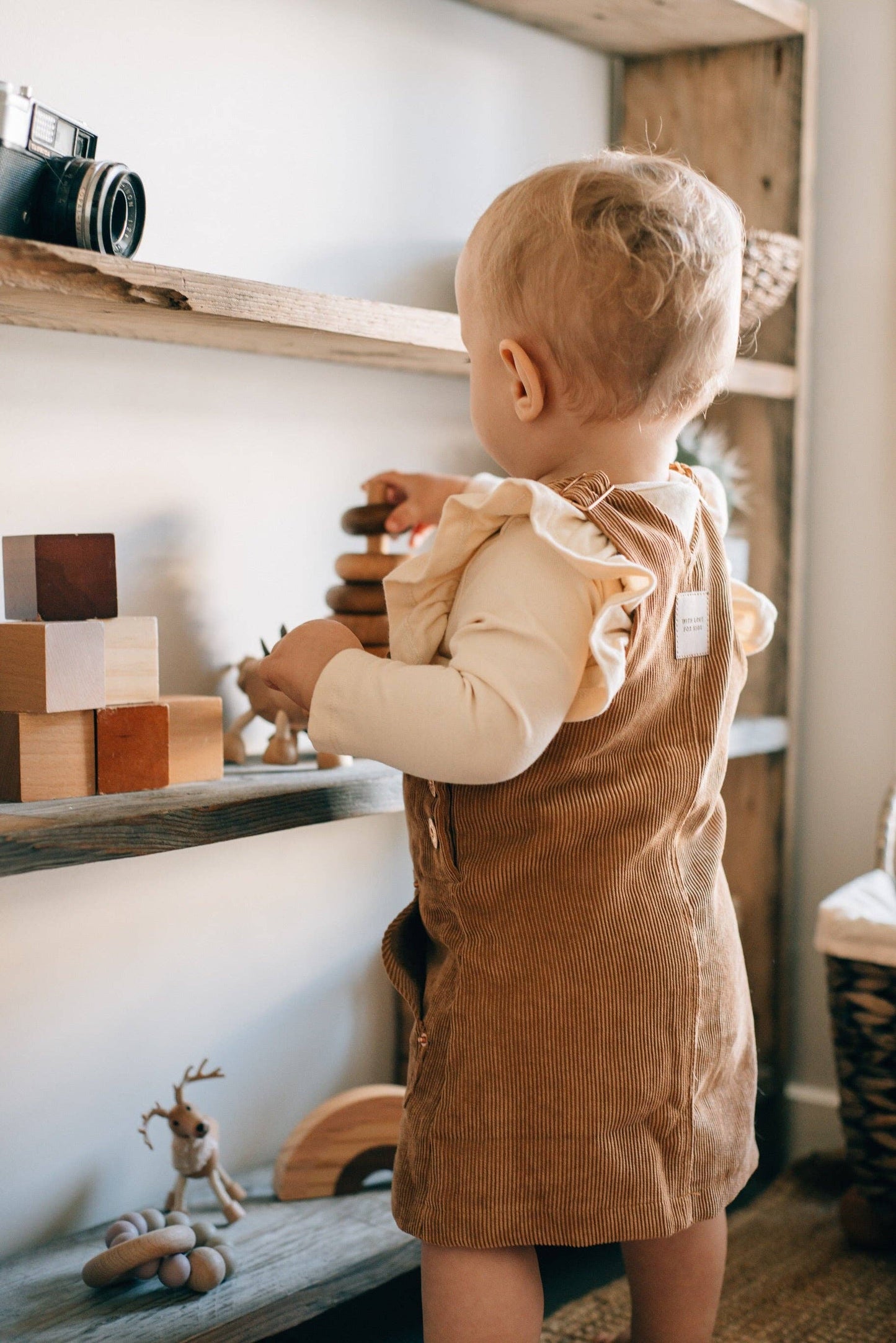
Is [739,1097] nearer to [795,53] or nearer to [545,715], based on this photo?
[545,715]

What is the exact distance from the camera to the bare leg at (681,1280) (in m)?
1.03

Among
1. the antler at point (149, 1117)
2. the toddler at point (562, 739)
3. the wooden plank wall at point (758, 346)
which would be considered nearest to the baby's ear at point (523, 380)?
the toddler at point (562, 739)

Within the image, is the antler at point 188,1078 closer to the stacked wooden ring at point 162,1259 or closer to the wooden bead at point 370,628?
the stacked wooden ring at point 162,1259

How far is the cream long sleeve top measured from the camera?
2.66 ft

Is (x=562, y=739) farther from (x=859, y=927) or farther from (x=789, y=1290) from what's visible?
(x=789, y=1290)

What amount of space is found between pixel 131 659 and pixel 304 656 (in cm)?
19

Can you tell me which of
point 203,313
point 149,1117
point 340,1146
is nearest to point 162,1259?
point 149,1117

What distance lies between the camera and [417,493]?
4.14 feet

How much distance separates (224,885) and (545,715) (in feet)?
2.24

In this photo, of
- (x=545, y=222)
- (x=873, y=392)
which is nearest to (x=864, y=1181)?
(x=873, y=392)

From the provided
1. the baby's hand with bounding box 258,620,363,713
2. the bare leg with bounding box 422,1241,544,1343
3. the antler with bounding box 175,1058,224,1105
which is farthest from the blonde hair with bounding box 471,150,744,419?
the antler with bounding box 175,1058,224,1105

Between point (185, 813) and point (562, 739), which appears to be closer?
point (562, 739)

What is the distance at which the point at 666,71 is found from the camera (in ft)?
5.69

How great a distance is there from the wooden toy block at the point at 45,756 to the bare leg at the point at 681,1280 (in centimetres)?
58
